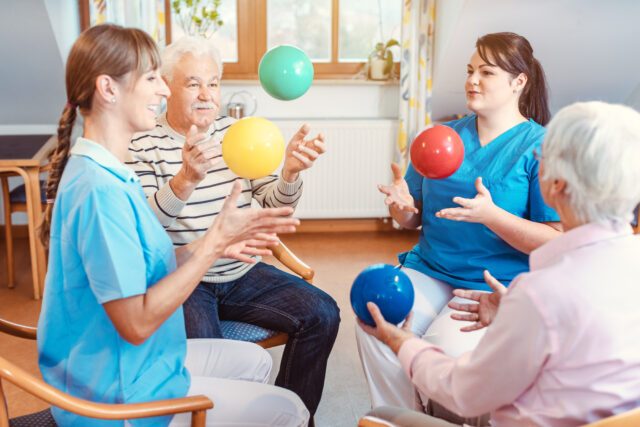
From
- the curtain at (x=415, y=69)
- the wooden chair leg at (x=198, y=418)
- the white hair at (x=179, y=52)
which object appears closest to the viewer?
the wooden chair leg at (x=198, y=418)

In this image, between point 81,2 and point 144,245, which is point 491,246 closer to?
point 144,245

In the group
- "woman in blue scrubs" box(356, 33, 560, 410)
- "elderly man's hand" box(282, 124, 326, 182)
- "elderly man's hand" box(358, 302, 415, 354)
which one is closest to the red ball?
"woman in blue scrubs" box(356, 33, 560, 410)

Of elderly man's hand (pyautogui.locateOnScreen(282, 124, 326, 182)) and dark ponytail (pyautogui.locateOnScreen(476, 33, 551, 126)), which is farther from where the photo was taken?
dark ponytail (pyautogui.locateOnScreen(476, 33, 551, 126))

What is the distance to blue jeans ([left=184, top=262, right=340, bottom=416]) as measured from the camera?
212 centimetres

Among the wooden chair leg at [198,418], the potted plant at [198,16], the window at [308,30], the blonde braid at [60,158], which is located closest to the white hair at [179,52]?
the blonde braid at [60,158]

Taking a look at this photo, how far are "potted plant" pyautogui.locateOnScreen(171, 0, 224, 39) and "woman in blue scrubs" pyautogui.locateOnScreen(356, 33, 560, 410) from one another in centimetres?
252

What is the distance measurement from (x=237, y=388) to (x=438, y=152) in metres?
0.88

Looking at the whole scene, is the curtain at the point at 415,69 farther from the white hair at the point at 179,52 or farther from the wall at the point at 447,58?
the white hair at the point at 179,52

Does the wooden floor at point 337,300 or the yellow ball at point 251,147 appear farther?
the wooden floor at point 337,300

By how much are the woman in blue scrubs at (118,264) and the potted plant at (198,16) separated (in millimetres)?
2904

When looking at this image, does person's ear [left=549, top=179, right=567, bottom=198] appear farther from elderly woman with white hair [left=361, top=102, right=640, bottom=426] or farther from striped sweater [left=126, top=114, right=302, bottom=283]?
striped sweater [left=126, top=114, right=302, bottom=283]

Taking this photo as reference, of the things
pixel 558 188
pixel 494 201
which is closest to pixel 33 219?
pixel 494 201

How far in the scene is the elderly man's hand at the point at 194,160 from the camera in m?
1.83

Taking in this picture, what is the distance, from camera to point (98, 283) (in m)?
1.31
